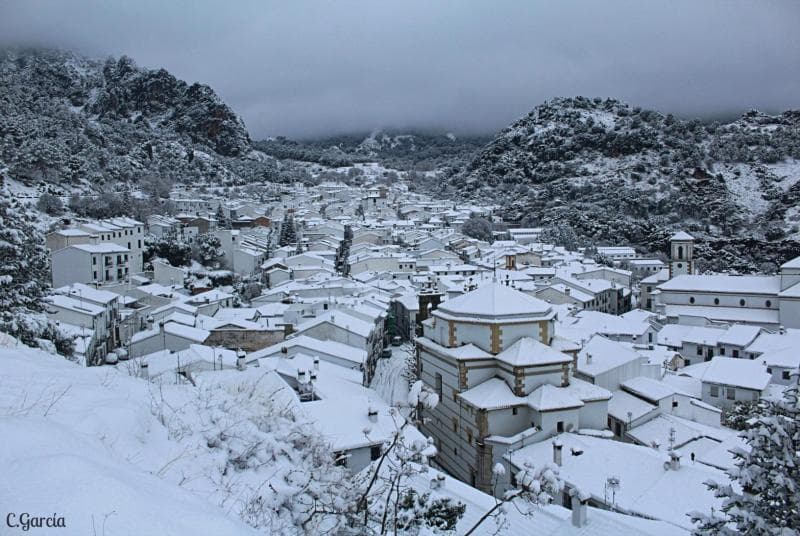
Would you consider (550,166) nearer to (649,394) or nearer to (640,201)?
(640,201)

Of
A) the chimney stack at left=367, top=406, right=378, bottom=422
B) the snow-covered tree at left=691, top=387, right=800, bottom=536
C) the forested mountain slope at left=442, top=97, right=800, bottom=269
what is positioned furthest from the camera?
the forested mountain slope at left=442, top=97, right=800, bottom=269

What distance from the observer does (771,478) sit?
5.15m

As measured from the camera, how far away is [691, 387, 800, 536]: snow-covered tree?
200 inches

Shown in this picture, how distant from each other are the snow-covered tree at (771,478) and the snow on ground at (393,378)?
620 inches

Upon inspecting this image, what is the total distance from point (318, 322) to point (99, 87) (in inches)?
4141

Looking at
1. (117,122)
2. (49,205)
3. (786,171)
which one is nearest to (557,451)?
(49,205)

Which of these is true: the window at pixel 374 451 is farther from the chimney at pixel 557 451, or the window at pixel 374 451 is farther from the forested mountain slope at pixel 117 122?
the forested mountain slope at pixel 117 122

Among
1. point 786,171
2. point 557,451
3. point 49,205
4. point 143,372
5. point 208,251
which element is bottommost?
point 557,451

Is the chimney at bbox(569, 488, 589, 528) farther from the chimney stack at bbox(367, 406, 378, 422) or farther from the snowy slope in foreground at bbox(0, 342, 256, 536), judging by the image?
A: the chimney stack at bbox(367, 406, 378, 422)

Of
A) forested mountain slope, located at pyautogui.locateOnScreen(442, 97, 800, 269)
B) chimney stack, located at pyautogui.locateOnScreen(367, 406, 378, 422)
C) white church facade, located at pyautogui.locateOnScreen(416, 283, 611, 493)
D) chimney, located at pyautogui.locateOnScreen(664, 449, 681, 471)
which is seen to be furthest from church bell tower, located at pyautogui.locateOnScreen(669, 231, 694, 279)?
chimney stack, located at pyautogui.locateOnScreen(367, 406, 378, 422)

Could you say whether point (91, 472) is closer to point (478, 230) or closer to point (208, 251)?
point (208, 251)
